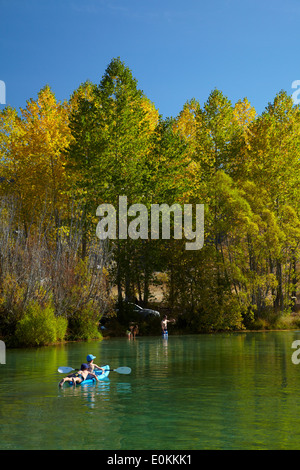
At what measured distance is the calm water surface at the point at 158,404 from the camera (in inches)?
444

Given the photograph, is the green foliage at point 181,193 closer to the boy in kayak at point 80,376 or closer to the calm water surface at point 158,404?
the calm water surface at point 158,404

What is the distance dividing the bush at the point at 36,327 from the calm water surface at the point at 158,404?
5169 millimetres

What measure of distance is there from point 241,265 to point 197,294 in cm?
406

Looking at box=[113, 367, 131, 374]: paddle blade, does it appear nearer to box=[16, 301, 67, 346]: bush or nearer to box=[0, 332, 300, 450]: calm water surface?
box=[0, 332, 300, 450]: calm water surface

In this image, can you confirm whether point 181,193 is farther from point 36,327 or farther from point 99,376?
point 99,376

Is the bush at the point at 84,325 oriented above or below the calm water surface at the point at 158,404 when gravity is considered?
above

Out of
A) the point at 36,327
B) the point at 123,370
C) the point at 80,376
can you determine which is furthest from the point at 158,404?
the point at 36,327

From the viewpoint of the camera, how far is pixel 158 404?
14766mm

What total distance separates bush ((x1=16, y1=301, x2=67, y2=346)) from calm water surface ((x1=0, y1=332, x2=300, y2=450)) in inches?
204

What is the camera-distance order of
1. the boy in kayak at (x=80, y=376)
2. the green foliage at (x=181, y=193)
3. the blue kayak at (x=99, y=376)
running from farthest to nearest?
the green foliage at (x=181, y=193) → the blue kayak at (x=99, y=376) → the boy in kayak at (x=80, y=376)

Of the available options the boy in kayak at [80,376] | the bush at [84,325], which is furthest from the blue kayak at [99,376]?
the bush at [84,325]

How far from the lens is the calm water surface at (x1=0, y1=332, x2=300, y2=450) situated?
1127cm

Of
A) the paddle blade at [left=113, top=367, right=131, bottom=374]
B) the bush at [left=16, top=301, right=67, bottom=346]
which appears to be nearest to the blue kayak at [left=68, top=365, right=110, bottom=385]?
the paddle blade at [left=113, top=367, right=131, bottom=374]

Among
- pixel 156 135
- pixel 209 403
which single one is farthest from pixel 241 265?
pixel 209 403
